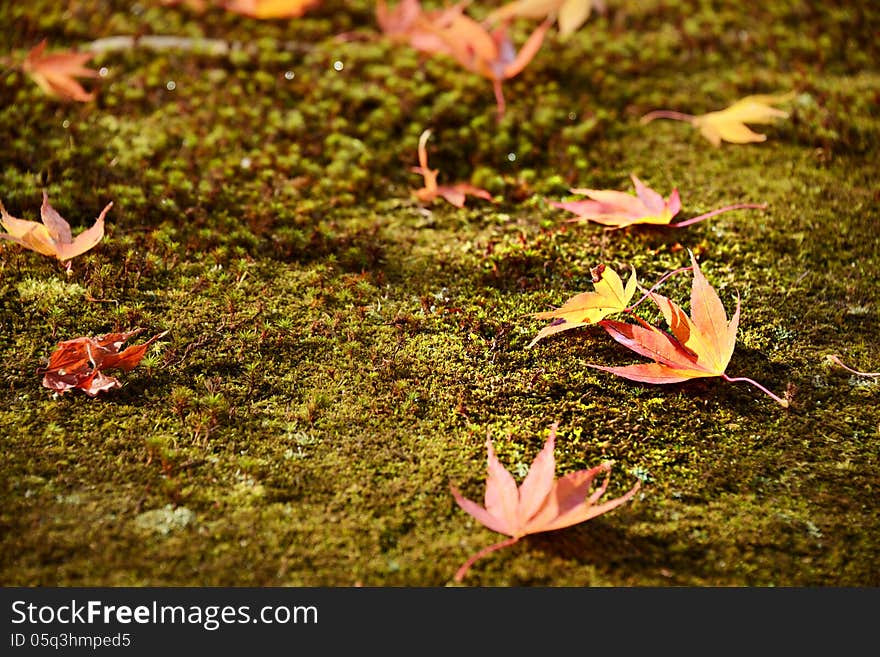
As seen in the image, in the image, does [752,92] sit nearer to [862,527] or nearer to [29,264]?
[862,527]

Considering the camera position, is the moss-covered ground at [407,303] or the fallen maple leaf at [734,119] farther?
the fallen maple leaf at [734,119]

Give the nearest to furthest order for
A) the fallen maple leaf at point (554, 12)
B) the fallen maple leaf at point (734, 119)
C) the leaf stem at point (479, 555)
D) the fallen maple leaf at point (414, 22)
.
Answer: the leaf stem at point (479, 555), the fallen maple leaf at point (734, 119), the fallen maple leaf at point (414, 22), the fallen maple leaf at point (554, 12)

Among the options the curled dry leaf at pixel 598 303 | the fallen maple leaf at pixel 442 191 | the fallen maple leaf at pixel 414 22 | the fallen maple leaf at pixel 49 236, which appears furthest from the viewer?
the fallen maple leaf at pixel 414 22

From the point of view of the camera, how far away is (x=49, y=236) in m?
1.97

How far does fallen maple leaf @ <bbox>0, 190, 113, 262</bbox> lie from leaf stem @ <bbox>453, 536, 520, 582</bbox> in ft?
3.97

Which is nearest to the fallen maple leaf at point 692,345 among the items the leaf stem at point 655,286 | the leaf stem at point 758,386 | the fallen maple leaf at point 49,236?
the leaf stem at point 758,386

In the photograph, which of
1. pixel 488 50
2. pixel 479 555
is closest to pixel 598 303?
pixel 479 555

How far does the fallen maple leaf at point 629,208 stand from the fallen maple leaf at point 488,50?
617mm

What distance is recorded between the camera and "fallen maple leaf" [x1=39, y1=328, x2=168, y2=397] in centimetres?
170

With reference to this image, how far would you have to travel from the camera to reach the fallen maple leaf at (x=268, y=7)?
119 inches

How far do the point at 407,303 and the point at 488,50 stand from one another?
3.66 ft

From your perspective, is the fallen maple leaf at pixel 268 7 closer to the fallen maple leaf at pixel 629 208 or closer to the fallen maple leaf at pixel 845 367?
the fallen maple leaf at pixel 629 208

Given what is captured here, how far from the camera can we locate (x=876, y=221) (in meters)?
2.21

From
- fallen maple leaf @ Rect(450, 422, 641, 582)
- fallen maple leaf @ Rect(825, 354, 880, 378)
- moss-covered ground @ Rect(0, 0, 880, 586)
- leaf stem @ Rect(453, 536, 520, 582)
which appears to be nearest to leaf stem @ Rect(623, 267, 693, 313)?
moss-covered ground @ Rect(0, 0, 880, 586)
